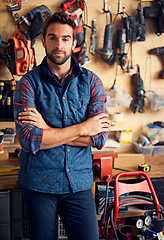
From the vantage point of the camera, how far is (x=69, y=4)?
2.59 m

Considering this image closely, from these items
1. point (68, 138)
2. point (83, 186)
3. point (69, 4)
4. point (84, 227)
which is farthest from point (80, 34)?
point (84, 227)

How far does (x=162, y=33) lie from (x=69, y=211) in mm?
2108

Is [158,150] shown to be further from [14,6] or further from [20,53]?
[14,6]

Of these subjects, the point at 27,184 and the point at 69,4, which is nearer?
the point at 27,184

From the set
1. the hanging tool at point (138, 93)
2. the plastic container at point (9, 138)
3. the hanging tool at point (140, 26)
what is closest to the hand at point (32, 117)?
the plastic container at point (9, 138)

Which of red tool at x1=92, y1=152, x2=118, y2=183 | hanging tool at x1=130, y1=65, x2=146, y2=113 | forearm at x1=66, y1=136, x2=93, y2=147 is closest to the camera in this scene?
forearm at x1=66, y1=136, x2=93, y2=147

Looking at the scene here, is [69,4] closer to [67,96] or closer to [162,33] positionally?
[162,33]

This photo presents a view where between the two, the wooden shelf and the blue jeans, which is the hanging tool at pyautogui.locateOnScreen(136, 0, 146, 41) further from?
the blue jeans

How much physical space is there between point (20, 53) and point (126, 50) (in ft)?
3.56

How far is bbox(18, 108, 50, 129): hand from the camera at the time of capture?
165cm

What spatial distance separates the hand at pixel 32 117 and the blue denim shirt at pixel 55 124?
26 mm

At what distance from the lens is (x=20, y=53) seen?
2428mm

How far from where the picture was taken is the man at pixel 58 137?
5.39ft

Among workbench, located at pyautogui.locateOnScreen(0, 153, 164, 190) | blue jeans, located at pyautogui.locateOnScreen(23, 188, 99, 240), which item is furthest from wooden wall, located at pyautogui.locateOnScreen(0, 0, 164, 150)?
blue jeans, located at pyautogui.locateOnScreen(23, 188, 99, 240)
